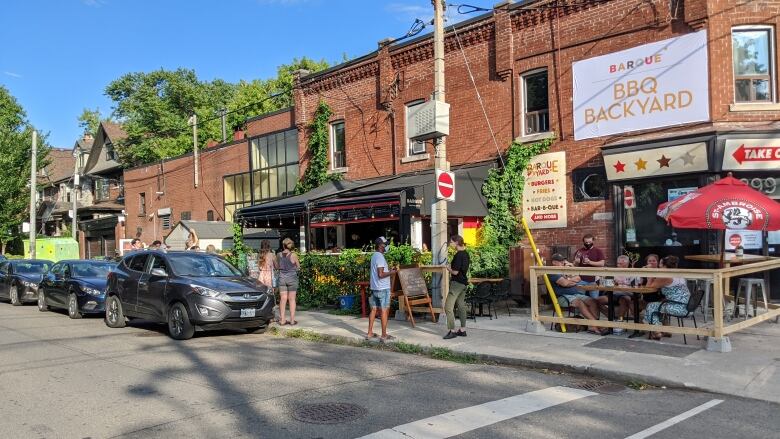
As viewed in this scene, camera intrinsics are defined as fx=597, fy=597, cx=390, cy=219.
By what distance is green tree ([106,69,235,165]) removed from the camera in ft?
136

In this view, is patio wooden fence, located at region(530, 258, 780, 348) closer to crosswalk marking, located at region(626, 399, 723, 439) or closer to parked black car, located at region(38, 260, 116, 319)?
crosswalk marking, located at region(626, 399, 723, 439)

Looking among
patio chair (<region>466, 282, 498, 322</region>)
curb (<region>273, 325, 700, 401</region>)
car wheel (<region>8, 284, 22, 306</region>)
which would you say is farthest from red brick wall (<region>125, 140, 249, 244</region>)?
curb (<region>273, 325, 700, 401</region>)

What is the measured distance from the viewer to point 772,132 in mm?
11938

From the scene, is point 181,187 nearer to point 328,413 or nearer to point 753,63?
point 753,63

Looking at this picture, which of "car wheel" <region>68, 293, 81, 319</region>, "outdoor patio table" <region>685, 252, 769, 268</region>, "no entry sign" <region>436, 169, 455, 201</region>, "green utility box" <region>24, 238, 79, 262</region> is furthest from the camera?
"green utility box" <region>24, 238, 79, 262</region>

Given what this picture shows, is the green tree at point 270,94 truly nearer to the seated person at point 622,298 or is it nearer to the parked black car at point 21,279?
the parked black car at point 21,279

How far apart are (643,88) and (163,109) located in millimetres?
39728

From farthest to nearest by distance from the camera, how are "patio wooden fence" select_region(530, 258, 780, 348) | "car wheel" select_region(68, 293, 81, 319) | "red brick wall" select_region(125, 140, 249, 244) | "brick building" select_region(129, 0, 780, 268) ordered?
"red brick wall" select_region(125, 140, 249, 244), "car wheel" select_region(68, 293, 81, 319), "brick building" select_region(129, 0, 780, 268), "patio wooden fence" select_region(530, 258, 780, 348)

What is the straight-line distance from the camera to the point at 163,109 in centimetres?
4550

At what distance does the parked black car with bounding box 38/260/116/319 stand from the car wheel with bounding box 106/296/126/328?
1181 mm

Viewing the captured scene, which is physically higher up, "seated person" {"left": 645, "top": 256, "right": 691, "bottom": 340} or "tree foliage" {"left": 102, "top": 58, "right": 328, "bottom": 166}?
"tree foliage" {"left": 102, "top": 58, "right": 328, "bottom": 166}

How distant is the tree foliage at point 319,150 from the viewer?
21.5 m

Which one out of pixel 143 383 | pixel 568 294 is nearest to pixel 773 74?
pixel 568 294

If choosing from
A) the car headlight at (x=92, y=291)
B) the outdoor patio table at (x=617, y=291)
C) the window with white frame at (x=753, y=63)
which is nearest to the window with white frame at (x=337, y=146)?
the car headlight at (x=92, y=291)
